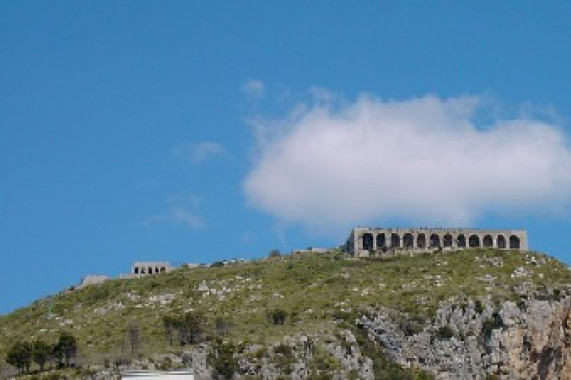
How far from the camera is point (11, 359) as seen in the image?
378ft

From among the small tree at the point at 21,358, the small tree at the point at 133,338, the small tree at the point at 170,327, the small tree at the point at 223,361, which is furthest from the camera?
the small tree at the point at 170,327

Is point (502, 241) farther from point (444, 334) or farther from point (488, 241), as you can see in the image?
point (444, 334)

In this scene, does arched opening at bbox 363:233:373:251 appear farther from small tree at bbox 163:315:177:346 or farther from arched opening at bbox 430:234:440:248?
small tree at bbox 163:315:177:346

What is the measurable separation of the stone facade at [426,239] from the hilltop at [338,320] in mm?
5576

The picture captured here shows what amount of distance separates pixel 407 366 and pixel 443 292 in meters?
11.8

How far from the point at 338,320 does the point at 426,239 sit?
39.8 m

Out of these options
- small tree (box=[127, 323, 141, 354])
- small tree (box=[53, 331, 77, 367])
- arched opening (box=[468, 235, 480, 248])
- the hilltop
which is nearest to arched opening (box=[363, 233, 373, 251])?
the hilltop

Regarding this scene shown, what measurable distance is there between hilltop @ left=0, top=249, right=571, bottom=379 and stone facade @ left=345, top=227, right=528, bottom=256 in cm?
558

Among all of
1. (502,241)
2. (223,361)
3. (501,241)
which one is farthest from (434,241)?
(223,361)

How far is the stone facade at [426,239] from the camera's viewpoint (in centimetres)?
16138

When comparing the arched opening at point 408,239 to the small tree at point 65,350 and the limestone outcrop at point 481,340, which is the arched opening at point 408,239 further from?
the small tree at point 65,350

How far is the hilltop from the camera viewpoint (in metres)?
118

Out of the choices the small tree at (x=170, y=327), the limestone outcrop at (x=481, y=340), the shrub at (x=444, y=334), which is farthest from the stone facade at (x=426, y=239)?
the small tree at (x=170, y=327)

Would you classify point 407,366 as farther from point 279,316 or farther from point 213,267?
point 213,267
